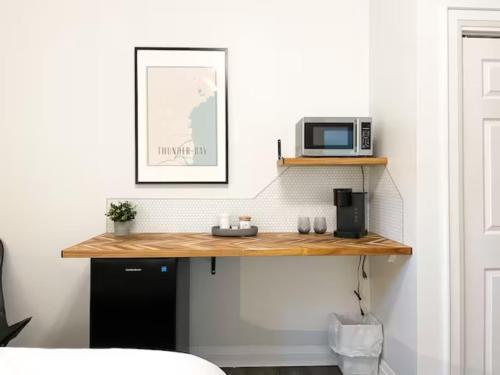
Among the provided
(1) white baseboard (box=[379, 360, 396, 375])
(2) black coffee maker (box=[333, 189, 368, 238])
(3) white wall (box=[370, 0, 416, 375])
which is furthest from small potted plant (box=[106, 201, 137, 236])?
(1) white baseboard (box=[379, 360, 396, 375])

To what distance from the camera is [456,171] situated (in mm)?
1725

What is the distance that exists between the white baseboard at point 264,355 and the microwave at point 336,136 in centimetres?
135

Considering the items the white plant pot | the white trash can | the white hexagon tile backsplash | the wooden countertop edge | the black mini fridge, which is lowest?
the white trash can

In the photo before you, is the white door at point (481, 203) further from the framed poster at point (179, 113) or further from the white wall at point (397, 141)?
the framed poster at point (179, 113)

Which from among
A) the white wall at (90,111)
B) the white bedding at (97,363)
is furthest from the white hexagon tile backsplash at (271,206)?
the white bedding at (97,363)

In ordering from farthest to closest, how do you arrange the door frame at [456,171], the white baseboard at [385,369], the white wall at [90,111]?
the white wall at [90,111], the white baseboard at [385,369], the door frame at [456,171]

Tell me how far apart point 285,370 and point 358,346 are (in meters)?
0.52

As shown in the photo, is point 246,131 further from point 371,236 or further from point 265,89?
point 371,236

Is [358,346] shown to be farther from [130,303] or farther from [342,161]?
[130,303]

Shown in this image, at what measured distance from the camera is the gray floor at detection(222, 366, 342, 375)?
7.61 ft

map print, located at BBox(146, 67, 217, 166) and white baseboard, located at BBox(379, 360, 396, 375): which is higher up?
map print, located at BBox(146, 67, 217, 166)

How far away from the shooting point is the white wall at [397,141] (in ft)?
5.94

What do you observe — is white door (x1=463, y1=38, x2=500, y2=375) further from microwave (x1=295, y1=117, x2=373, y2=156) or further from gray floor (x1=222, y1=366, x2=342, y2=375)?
gray floor (x1=222, y1=366, x2=342, y2=375)

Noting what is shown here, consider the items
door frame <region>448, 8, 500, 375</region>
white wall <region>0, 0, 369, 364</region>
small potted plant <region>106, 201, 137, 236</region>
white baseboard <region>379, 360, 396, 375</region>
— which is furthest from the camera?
white wall <region>0, 0, 369, 364</region>
